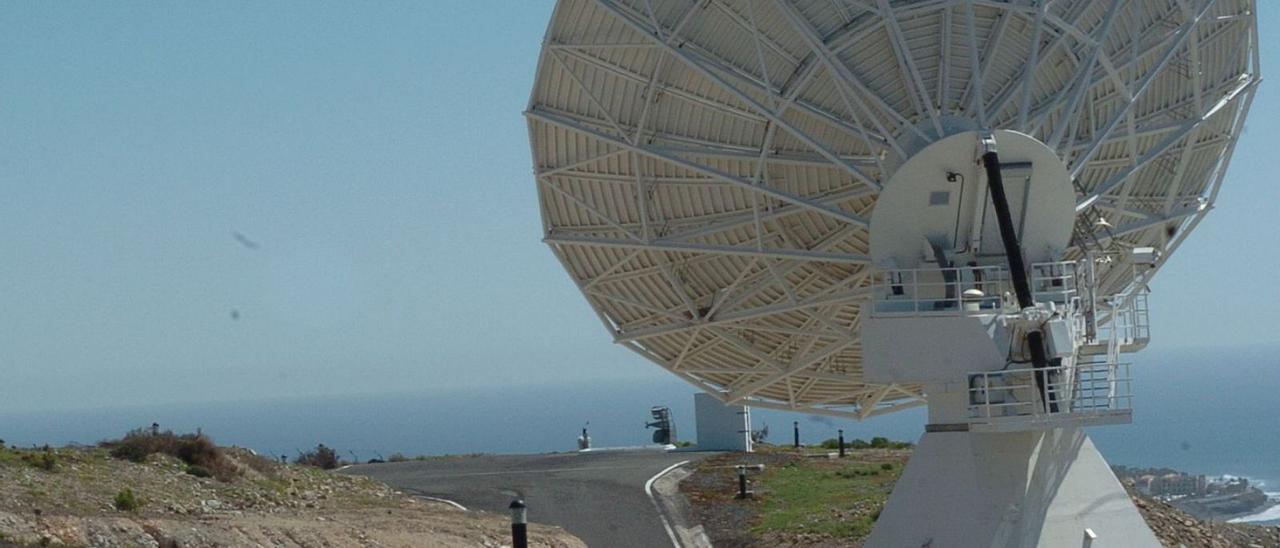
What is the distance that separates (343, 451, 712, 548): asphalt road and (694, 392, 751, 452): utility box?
134 cm

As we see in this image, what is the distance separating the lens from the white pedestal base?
27.4 meters

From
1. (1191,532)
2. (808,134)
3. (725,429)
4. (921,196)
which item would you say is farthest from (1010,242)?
(725,429)

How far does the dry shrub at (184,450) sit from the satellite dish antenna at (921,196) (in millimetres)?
10985

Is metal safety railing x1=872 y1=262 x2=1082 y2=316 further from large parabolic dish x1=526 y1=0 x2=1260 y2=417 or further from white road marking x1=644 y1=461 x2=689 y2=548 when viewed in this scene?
white road marking x1=644 y1=461 x2=689 y2=548

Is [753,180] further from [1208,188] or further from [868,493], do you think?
[868,493]

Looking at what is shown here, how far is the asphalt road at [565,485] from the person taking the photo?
37344mm

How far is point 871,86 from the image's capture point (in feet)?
96.9

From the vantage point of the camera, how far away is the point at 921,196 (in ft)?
92.5

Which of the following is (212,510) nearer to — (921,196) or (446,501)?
(446,501)

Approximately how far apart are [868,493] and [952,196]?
14804mm

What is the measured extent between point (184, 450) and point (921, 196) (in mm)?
19729

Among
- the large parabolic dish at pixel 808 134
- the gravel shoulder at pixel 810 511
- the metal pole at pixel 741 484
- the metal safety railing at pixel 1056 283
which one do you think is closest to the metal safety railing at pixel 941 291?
the metal safety railing at pixel 1056 283

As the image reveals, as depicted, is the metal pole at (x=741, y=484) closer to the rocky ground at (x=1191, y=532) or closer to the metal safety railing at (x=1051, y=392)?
the rocky ground at (x=1191, y=532)

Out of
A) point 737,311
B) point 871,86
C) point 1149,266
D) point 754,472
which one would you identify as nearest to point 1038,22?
point 871,86
